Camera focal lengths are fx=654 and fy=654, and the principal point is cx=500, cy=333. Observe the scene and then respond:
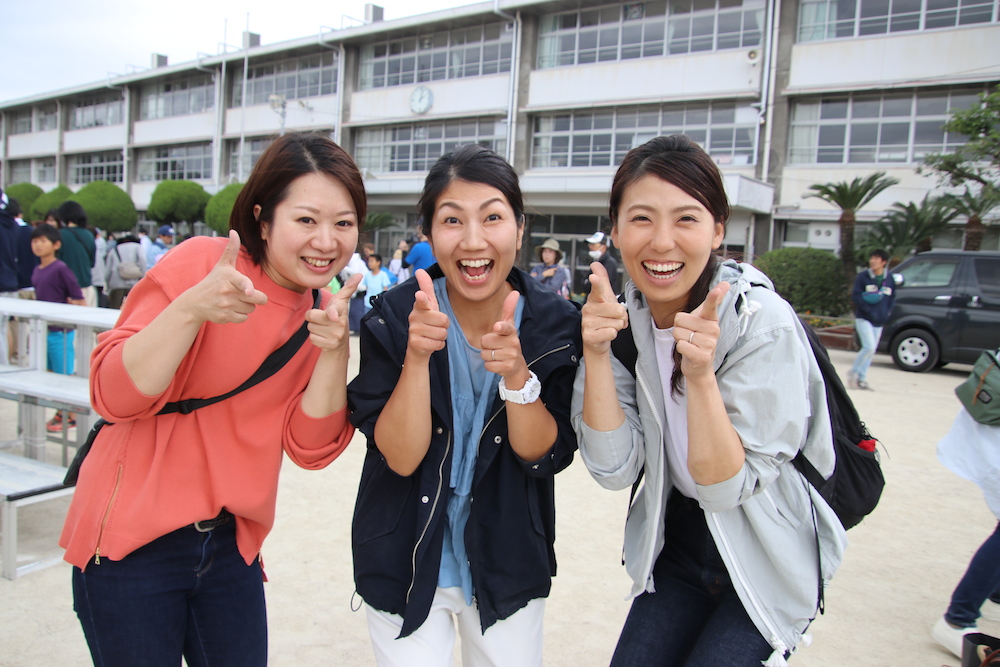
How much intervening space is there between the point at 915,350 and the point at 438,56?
66.9 ft

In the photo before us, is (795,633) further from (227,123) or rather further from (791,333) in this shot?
(227,123)

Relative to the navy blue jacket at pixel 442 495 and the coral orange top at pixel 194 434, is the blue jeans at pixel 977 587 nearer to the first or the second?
the navy blue jacket at pixel 442 495

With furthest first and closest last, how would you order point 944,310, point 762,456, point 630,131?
1. point 630,131
2. point 944,310
3. point 762,456

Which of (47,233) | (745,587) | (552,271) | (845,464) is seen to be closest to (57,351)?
(47,233)

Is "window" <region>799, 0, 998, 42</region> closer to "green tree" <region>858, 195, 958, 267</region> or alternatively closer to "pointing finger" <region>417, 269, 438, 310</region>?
"green tree" <region>858, 195, 958, 267</region>

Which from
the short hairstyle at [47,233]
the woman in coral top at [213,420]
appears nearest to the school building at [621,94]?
the short hairstyle at [47,233]

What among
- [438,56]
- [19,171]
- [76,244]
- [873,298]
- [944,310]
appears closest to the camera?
[76,244]

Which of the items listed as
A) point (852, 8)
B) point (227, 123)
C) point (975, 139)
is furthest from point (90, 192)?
point (975, 139)

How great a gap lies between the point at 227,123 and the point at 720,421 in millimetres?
34318

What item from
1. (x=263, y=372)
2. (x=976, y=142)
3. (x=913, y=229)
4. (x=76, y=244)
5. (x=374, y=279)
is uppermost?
(x=976, y=142)

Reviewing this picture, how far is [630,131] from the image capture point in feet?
69.3

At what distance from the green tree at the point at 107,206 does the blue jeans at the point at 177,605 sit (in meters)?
28.6

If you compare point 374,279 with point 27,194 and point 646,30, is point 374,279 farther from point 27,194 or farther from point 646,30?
point 27,194

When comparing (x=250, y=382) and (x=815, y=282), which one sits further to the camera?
(x=815, y=282)
